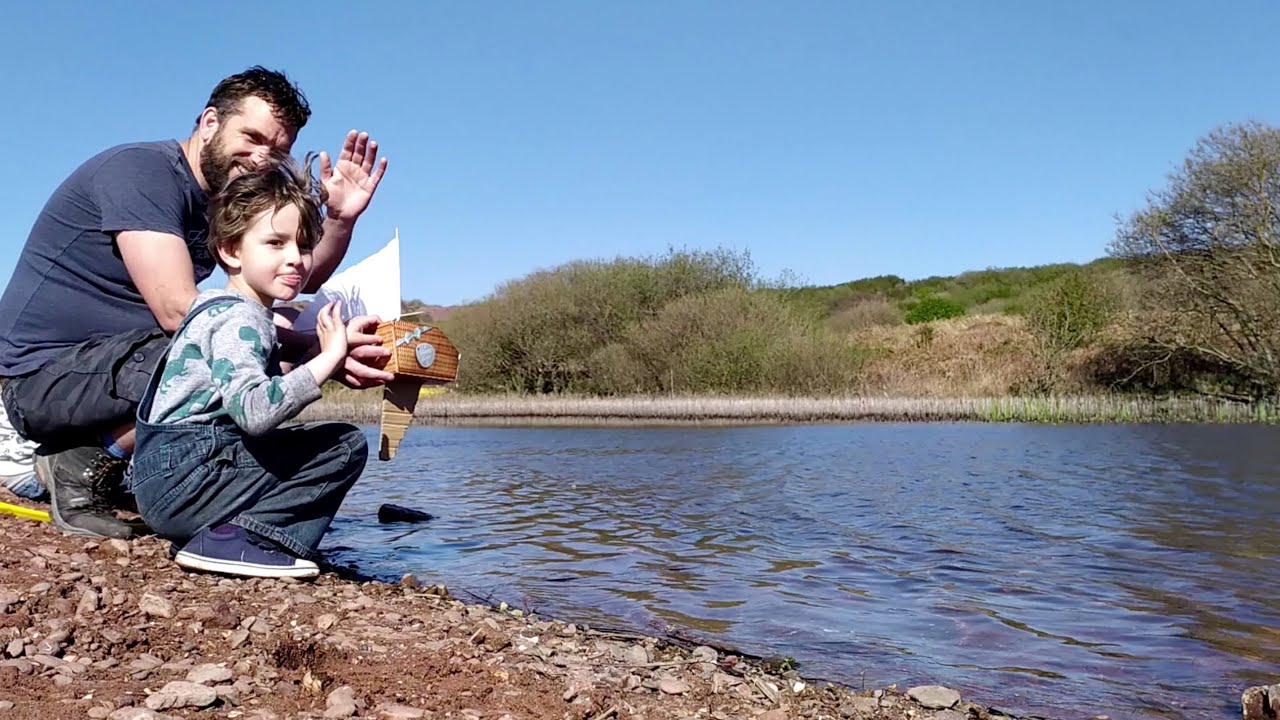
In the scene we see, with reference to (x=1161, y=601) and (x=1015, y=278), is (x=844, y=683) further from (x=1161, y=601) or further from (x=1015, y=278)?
(x=1015, y=278)

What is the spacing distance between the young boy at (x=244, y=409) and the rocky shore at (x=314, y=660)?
6.5 inches

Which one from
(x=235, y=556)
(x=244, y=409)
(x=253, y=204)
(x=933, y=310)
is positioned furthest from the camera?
(x=933, y=310)

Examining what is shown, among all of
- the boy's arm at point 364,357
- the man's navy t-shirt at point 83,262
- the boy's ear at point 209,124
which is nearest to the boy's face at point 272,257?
the boy's arm at point 364,357

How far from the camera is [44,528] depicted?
368 centimetres

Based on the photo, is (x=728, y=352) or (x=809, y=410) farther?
(x=728, y=352)

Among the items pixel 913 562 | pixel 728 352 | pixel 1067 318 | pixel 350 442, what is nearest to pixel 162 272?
pixel 350 442

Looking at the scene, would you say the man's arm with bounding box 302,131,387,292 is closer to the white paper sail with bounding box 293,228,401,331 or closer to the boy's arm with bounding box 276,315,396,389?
the white paper sail with bounding box 293,228,401,331

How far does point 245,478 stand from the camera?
10.4ft

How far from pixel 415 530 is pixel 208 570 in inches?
114

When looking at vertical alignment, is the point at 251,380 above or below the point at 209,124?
below

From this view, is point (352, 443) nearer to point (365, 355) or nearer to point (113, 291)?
point (365, 355)

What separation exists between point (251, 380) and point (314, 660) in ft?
2.86

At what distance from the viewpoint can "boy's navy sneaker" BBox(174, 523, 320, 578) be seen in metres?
3.16

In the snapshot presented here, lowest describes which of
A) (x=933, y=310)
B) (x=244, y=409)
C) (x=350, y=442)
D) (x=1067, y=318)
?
(x=350, y=442)
